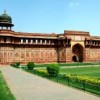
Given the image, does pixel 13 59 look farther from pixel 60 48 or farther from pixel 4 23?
pixel 60 48

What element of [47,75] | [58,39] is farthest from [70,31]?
[47,75]

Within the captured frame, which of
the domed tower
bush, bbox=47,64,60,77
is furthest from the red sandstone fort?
bush, bbox=47,64,60,77

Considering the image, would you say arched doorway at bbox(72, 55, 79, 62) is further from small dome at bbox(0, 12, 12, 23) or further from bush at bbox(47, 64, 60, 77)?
bush at bbox(47, 64, 60, 77)

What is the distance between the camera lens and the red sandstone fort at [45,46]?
48.7m

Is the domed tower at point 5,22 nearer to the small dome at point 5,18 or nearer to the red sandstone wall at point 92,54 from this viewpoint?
the small dome at point 5,18

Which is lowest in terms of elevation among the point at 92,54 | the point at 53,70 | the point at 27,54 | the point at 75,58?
the point at 53,70

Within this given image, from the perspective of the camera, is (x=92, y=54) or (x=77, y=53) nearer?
(x=77, y=53)

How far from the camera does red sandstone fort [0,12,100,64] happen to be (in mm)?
48719

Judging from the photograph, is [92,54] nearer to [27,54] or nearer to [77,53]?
[77,53]

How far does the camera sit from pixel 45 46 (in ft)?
177

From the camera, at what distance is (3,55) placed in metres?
47.9

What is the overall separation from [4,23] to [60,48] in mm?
12045

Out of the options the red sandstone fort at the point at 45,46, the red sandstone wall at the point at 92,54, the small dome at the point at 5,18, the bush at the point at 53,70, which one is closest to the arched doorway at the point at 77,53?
the red sandstone fort at the point at 45,46

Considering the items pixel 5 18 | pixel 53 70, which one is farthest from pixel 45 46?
pixel 53 70
